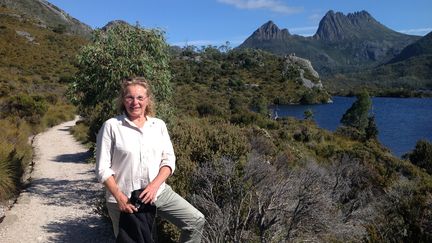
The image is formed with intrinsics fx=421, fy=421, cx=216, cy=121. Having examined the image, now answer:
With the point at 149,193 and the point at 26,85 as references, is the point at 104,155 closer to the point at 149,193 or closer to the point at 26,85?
the point at 149,193

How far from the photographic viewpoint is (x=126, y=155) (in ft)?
10.7

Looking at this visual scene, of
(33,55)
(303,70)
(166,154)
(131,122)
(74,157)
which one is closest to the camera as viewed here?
(131,122)

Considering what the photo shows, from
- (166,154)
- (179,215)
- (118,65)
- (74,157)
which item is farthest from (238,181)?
(74,157)

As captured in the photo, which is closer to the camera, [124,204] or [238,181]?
[124,204]

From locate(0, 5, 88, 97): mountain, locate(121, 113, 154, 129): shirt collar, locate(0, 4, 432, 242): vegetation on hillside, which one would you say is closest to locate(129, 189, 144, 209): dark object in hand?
locate(121, 113, 154, 129): shirt collar

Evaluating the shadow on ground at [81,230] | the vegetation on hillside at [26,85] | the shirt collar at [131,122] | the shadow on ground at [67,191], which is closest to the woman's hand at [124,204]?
the shirt collar at [131,122]

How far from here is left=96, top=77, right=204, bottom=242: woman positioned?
127 inches

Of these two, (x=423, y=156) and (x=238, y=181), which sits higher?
(x=238, y=181)

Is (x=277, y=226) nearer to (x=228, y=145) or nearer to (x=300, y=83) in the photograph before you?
(x=228, y=145)

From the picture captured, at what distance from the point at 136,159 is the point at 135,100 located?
479mm

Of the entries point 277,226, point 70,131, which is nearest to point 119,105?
point 277,226

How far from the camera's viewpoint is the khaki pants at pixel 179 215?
11.4 ft

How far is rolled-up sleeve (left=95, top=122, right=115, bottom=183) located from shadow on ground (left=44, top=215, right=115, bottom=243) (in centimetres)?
309

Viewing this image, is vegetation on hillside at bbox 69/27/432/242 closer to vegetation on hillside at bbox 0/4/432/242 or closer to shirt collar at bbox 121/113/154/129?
vegetation on hillside at bbox 0/4/432/242
